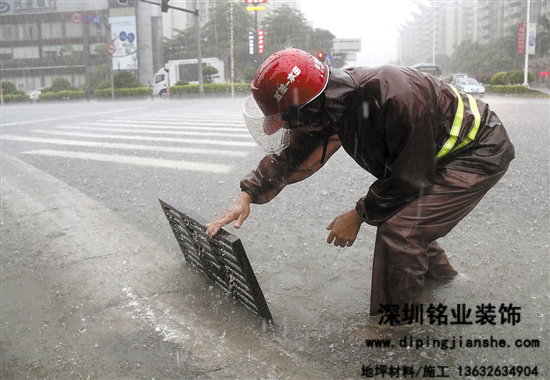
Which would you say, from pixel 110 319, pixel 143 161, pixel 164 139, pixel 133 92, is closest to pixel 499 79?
pixel 164 139

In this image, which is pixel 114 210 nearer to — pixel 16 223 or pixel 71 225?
pixel 71 225

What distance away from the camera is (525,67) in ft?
63.4

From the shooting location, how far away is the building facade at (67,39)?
5353cm

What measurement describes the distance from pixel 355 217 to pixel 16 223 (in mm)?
3518

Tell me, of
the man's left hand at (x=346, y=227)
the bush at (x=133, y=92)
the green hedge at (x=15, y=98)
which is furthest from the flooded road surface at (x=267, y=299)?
the green hedge at (x=15, y=98)

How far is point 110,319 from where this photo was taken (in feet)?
8.57

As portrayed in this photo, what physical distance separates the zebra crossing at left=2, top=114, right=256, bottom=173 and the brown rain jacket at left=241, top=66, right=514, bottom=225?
436 cm

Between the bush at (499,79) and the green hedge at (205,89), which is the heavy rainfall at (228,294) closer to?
the bush at (499,79)

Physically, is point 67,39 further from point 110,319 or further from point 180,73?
point 110,319

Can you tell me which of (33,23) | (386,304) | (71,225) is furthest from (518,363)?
(33,23)

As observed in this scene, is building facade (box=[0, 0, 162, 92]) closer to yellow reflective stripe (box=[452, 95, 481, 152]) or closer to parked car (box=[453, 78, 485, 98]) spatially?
parked car (box=[453, 78, 485, 98])

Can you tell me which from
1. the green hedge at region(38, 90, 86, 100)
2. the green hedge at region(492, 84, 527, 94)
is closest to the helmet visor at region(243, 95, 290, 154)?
the green hedge at region(492, 84, 527, 94)

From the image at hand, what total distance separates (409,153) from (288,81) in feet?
1.75

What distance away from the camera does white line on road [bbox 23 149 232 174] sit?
21.2ft
